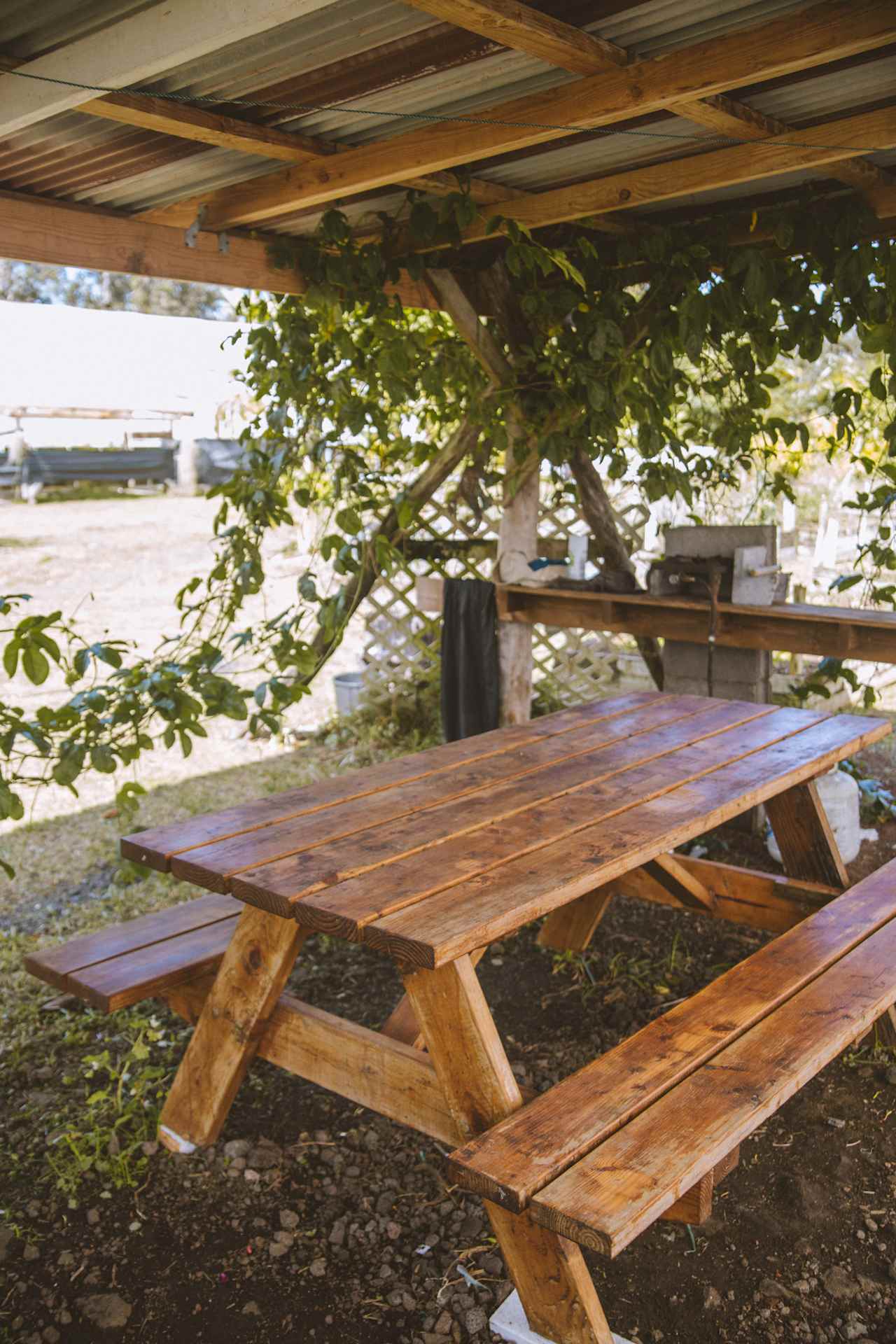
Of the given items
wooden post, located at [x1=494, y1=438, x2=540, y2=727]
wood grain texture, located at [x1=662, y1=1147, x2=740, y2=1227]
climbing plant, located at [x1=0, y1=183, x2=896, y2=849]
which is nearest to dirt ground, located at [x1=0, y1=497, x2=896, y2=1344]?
wood grain texture, located at [x1=662, y1=1147, x2=740, y2=1227]

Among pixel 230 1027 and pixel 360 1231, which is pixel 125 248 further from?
pixel 360 1231

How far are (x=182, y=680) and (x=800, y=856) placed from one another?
176cm

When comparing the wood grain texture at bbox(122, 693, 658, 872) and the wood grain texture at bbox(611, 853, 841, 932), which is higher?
the wood grain texture at bbox(122, 693, 658, 872)

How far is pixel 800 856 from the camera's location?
2988 millimetres

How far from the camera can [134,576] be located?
10.4 metres

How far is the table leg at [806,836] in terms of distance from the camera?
9.61ft

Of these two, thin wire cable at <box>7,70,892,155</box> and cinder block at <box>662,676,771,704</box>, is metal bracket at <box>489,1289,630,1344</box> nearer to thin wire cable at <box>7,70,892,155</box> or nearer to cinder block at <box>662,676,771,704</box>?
thin wire cable at <box>7,70,892,155</box>

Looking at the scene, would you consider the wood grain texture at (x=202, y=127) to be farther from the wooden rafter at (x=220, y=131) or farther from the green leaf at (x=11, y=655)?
the green leaf at (x=11, y=655)

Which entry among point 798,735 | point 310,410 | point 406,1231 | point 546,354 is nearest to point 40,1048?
point 406,1231

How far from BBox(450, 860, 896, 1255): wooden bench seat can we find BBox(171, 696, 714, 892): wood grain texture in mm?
498

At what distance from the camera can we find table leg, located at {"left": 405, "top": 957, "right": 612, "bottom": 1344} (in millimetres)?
1490

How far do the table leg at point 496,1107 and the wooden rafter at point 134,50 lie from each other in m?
1.46

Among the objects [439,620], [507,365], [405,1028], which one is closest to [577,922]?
[405,1028]

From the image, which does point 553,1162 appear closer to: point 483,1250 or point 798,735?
point 483,1250
